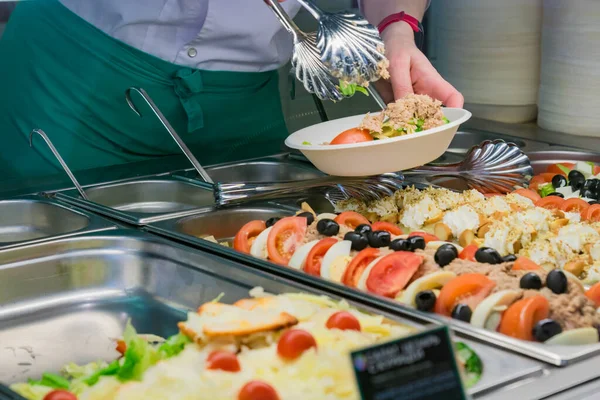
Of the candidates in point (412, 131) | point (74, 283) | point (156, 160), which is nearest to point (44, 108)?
point (156, 160)

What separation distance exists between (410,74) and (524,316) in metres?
1.07

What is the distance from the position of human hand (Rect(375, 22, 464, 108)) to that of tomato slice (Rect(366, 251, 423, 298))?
29.7 inches

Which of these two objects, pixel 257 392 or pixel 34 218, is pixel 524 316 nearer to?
pixel 257 392

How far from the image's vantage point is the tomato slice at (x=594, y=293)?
4.24 feet

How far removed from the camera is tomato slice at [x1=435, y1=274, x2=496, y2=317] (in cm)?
123

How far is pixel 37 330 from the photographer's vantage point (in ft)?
4.75

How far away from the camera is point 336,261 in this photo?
56.8 inches

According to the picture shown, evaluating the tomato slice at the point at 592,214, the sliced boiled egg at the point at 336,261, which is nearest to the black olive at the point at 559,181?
the tomato slice at the point at 592,214

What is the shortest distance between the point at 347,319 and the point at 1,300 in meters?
0.69

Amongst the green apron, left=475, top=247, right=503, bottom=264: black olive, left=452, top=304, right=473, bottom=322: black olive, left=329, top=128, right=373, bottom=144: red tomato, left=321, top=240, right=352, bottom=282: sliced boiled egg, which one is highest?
the green apron

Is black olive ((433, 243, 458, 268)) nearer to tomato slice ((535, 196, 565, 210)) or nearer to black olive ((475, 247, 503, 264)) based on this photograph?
black olive ((475, 247, 503, 264))

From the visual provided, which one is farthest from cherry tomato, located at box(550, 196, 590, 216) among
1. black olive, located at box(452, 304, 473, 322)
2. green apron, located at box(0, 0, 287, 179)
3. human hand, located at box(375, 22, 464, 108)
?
green apron, located at box(0, 0, 287, 179)

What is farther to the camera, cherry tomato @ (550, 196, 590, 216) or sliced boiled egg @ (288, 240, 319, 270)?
cherry tomato @ (550, 196, 590, 216)

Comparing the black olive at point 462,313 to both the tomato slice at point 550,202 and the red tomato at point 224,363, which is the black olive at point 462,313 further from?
the tomato slice at point 550,202
